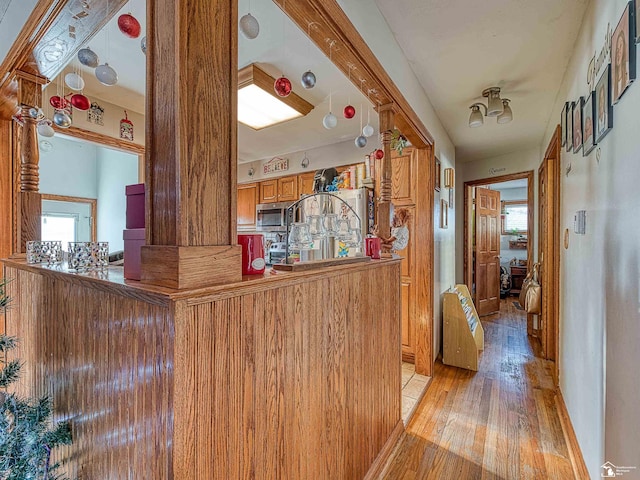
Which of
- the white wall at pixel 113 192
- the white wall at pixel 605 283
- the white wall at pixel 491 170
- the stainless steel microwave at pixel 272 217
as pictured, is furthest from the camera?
the white wall at pixel 113 192

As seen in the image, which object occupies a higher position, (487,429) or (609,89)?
(609,89)

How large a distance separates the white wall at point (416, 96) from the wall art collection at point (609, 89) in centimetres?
97

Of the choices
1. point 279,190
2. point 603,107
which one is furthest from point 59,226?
point 603,107

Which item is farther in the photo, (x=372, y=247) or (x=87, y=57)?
(x=372, y=247)

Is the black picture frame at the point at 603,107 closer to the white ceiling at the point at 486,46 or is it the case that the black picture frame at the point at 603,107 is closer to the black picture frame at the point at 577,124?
the black picture frame at the point at 577,124

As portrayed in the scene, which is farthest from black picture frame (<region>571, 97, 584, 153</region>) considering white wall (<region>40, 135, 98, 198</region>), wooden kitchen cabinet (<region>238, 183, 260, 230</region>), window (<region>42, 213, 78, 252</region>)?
window (<region>42, 213, 78, 252</region>)

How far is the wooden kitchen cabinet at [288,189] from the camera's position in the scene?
165 inches

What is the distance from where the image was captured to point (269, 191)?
4.46 meters

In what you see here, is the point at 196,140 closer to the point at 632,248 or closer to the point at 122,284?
the point at 122,284

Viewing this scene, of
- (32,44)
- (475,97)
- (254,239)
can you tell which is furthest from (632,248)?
(32,44)

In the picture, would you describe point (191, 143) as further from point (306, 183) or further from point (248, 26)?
point (306, 183)

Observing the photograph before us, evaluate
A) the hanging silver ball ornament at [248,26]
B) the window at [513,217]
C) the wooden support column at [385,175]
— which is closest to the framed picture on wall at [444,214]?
the wooden support column at [385,175]
